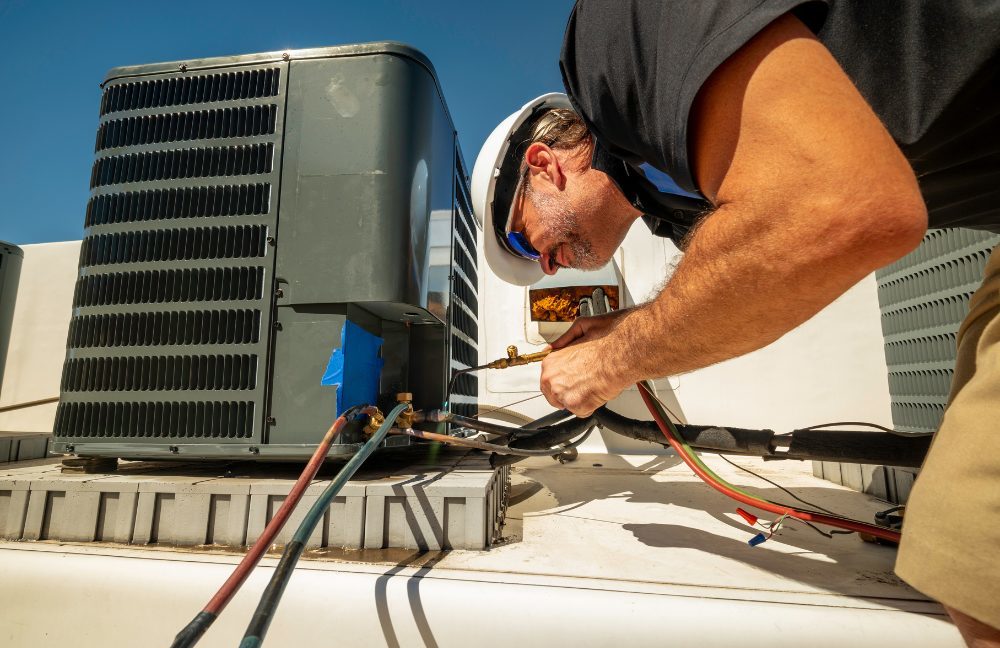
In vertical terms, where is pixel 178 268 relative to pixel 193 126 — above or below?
below

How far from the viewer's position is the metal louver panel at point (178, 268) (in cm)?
74

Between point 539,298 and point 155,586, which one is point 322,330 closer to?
point 155,586

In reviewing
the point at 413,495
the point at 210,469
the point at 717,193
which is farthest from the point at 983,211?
the point at 210,469

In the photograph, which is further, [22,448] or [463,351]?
[463,351]

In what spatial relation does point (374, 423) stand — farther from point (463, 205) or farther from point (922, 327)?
point (922, 327)

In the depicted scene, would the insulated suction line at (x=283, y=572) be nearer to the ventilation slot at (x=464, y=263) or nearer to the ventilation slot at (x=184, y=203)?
the ventilation slot at (x=184, y=203)

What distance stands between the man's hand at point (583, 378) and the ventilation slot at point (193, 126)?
0.62 metres

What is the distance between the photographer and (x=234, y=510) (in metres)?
0.68

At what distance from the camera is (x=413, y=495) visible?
0.67 meters

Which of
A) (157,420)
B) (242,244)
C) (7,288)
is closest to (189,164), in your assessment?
(242,244)

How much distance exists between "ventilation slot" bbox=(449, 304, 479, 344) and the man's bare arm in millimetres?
669

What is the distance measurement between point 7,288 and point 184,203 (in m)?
1.80

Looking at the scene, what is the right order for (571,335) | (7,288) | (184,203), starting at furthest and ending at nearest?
→ (7,288)
(571,335)
(184,203)

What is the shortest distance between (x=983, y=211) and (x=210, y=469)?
4.07ft
